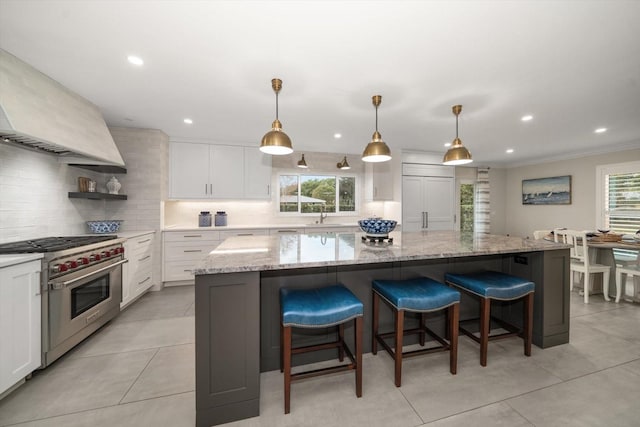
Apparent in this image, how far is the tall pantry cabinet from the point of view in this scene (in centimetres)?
511

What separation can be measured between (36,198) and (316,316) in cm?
312

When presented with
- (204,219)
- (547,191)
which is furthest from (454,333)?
(547,191)

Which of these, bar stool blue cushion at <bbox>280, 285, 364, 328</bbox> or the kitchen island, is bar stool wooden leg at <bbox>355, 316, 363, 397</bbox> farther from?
the kitchen island

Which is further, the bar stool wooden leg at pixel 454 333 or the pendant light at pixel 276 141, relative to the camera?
the pendant light at pixel 276 141

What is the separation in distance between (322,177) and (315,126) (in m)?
1.77

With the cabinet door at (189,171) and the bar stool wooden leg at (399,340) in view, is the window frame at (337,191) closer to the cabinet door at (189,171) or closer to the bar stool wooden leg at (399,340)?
the cabinet door at (189,171)

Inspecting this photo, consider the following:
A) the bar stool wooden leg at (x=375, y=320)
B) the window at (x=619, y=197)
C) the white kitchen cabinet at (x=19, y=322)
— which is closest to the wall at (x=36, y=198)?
the white kitchen cabinet at (x=19, y=322)

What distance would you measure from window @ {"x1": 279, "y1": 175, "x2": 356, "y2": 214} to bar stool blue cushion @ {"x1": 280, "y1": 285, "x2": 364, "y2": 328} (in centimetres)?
359

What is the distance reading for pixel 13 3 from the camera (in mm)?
1494

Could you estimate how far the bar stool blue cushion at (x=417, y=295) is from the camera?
5.59ft

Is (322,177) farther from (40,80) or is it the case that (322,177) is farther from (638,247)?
(638,247)

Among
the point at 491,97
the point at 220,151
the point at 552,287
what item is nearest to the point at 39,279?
the point at 220,151

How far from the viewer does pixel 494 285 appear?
195 cm

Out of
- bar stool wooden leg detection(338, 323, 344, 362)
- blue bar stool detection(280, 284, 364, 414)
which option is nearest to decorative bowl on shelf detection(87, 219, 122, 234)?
blue bar stool detection(280, 284, 364, 414)
